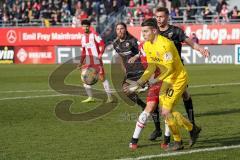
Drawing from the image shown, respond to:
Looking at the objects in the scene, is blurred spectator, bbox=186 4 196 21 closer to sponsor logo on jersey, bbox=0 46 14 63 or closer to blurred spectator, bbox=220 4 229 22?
blurred spectator, bbox=220 4 229 22

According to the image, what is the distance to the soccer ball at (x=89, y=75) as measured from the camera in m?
17.1

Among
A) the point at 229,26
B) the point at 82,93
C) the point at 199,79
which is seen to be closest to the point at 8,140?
the point at 82,93

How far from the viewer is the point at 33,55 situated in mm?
42781

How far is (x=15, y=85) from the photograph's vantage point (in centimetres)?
2356

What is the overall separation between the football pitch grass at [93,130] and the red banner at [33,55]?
21995 mm

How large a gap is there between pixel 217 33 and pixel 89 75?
70.0 feet

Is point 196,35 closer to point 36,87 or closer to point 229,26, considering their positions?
point 229,26

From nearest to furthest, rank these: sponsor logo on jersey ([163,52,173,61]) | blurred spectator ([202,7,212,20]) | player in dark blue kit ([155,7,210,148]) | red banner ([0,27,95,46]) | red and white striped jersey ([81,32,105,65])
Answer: sponsor logo on jersey ([163,52,173,61])
player in dark blue kit ([155,7,210,148])
red and white striped jersey ([81,32,105,65])
blurred spectator ([202,7,212,20])
red banner ([0,27,95,46])

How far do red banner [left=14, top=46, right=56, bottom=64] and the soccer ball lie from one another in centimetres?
2462

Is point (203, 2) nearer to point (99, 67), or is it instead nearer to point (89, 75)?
point (99, 67)

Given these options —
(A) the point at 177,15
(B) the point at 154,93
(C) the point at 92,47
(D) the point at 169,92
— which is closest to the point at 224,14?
(A) the point at 177,15

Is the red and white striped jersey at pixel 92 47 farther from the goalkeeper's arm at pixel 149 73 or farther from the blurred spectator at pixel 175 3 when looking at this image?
the blurred spectator at pixel 175 3

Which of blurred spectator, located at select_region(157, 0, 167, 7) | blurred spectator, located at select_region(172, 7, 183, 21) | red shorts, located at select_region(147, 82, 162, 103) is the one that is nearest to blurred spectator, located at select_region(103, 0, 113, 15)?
blurred spectator, located at select_region(157, 0, 167, 7)

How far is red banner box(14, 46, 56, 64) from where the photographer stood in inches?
1657
